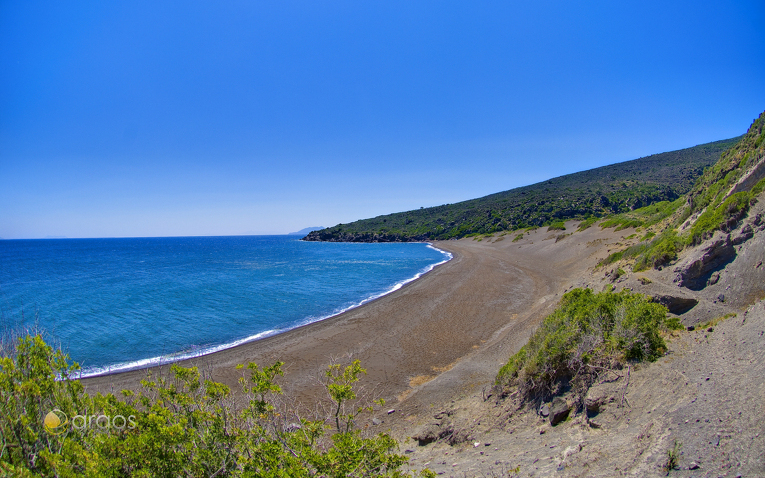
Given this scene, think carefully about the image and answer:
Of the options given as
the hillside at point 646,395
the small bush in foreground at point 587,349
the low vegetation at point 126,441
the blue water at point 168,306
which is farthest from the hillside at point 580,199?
the low vegetation at point 126,441

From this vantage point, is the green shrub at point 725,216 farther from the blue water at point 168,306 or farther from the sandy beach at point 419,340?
the blue water at point 168,306

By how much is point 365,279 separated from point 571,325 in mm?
25893

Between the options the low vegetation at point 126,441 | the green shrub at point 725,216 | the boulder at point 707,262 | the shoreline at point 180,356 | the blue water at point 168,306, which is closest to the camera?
the low vegetation at point 126,441

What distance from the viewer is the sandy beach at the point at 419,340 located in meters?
11.0

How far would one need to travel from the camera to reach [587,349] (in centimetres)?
684

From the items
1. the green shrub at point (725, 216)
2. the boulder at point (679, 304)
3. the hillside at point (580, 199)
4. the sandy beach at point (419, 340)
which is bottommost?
the sandy beach at point (419, 340)

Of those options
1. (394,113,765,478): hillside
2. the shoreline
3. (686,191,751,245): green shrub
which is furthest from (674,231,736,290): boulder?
the shoreline

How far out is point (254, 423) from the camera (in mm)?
4254

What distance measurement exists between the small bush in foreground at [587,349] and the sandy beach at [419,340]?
287cm

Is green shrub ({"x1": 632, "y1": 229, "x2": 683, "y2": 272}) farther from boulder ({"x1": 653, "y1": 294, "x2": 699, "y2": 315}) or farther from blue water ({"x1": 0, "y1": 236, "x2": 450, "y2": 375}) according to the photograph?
blue water ({"x1": 0, "y1": 236, "x2": 450, "y2": 375})

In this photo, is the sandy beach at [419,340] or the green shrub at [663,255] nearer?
the sandy beach at [419,340]

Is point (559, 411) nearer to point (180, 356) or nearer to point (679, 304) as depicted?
point (679, 304)

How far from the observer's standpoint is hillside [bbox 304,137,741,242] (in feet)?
203

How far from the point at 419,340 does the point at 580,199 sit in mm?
69950
